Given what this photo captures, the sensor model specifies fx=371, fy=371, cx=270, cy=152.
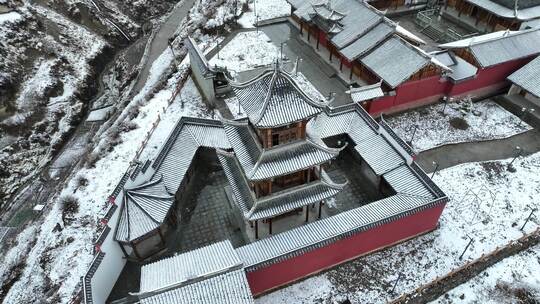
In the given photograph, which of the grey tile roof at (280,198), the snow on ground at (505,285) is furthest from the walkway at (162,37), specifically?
the snow on ground at (505,285)

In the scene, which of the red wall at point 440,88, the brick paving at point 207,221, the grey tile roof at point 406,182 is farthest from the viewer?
the red wall at point 440,88

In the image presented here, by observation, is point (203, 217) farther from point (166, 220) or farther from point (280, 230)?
point (280, 230)

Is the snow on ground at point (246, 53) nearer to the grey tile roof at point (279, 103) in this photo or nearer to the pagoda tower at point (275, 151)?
the pagoda tower at point (275, 151)

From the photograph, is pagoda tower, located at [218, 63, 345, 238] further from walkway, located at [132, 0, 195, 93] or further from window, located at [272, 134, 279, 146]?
walkway, located at [132, 0, 195, 93]

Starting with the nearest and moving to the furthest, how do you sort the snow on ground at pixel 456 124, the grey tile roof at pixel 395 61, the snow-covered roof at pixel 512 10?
the grey tile roof at pixel 395 61 → the snow on ground at pixel 456 124 → the snow-covered roof at pixel 512 10

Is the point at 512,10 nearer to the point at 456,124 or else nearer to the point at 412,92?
the point at 456,124

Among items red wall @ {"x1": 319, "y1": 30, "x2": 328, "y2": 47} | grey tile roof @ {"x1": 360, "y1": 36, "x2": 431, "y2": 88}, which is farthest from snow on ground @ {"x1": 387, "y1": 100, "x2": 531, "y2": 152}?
red wall @ {"x1": 319, "y1": 30, "x2": 328, "y2": 47}

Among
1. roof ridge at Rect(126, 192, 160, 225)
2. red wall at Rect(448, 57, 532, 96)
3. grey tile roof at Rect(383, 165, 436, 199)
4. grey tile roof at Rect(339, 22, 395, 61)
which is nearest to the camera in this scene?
roof ridge at Rect(126, 192, 160, 225)
